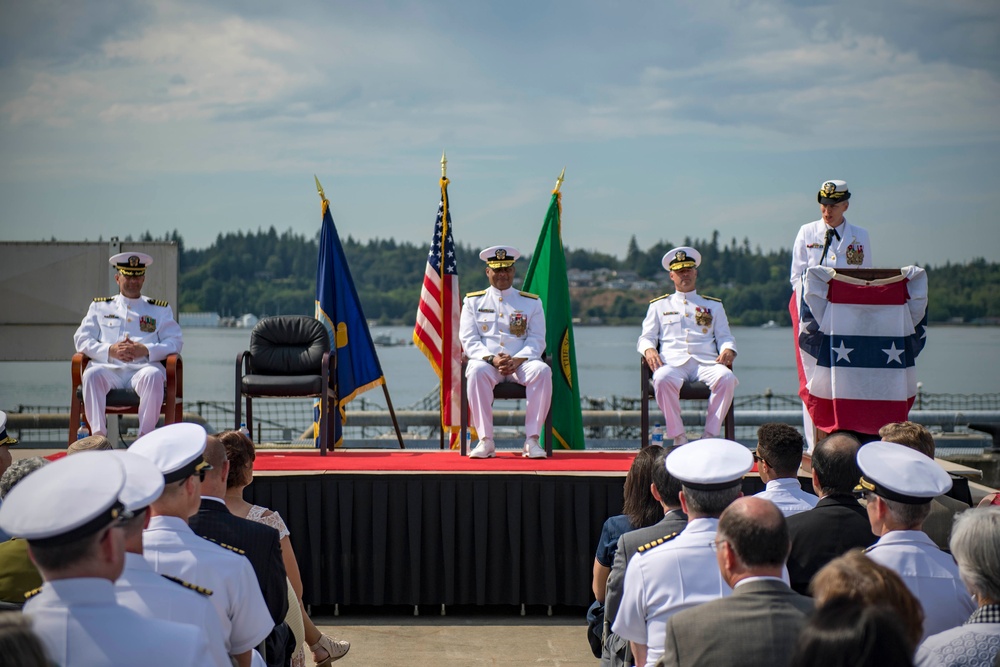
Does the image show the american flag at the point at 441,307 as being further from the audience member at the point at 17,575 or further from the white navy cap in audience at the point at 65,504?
the white navy cap in audience at the point at 65,504

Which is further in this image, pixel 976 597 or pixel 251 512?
pixel 251 512

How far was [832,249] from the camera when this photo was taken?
6.08 meters

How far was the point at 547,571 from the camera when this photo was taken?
5.21 metres

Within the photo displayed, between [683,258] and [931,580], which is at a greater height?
[683,258]

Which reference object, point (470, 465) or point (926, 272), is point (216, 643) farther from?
point (926, 272)

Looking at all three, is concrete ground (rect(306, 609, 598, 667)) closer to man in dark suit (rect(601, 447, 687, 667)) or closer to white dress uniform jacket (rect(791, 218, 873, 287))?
man in dark suit (rect(601, 447, 687, 667))

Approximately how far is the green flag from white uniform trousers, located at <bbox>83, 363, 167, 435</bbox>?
103 inches

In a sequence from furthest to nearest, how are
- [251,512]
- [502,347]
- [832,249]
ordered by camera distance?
[502,347]
[832,249]
[251,512]

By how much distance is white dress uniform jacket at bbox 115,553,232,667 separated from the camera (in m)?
1.97

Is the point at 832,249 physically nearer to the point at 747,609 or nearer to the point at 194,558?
the point at 747,609

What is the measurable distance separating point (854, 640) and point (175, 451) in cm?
174

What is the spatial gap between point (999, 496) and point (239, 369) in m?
4.63

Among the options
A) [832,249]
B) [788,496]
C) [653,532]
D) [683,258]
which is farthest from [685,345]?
[653,532]

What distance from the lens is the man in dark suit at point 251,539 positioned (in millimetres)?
2953
